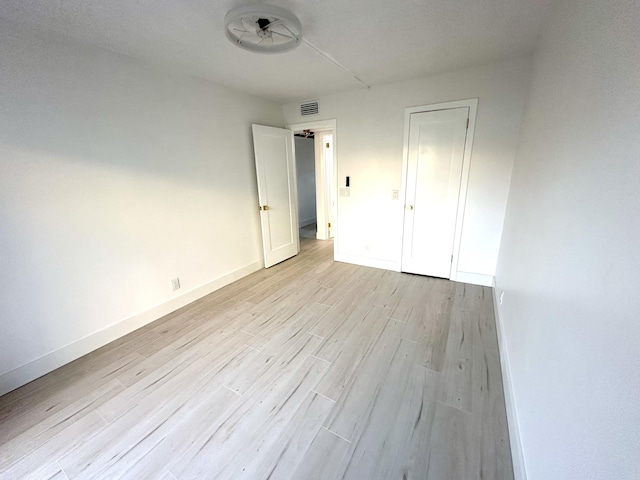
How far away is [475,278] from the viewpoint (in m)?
3.15

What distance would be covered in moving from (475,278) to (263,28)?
3338 mm

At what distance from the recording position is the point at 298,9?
1.62 meters

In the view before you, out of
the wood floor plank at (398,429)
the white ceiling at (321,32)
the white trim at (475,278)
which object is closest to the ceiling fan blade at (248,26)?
the white ceiling at (321,32)

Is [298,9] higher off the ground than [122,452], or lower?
higher

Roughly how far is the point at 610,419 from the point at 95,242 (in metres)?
3.05

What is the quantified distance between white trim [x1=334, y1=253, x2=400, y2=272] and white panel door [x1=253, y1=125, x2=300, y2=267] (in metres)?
0.89

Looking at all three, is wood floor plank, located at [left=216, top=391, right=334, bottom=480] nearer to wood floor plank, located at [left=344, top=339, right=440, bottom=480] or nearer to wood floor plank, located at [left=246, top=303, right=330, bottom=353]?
wood floor plank, located at [left=344, top=339, right=440, bottom=480]

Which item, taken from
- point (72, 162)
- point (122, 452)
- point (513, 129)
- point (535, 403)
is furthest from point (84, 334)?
point (513, 129)

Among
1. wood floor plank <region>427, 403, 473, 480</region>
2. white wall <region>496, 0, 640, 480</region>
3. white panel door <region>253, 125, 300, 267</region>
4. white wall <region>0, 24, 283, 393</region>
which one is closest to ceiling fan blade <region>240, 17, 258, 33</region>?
white wall <region>0, 24, 283, 393</region>

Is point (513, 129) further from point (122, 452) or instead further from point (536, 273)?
point (122, 452)

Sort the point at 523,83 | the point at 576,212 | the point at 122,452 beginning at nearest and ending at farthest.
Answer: the point at 576,212 → the point at 122,452 → the point at 523,83

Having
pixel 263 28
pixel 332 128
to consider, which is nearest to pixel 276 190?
pixel 332 128

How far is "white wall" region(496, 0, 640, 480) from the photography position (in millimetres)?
612

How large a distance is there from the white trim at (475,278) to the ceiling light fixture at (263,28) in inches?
120
